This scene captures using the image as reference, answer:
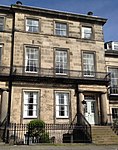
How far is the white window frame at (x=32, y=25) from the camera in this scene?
2116 centimetres

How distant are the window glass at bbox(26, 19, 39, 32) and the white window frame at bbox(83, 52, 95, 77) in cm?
528

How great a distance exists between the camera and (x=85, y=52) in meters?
21.9

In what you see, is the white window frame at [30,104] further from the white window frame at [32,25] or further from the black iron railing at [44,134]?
the white window frame at [32,25]

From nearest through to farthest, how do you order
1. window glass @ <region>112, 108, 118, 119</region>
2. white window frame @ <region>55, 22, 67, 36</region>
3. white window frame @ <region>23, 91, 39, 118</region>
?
white window frame @ <region>23, 91, 39, 118</region>
white window frame @ <region>55, 22, 67, 36</region>
window glass @ <region>112, 108, 118, 119</region>

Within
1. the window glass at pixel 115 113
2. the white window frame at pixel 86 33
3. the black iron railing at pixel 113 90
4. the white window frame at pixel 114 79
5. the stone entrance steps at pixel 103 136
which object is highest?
the white window frame at pixel 86 33

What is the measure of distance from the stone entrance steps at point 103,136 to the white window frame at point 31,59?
7328 millimetres

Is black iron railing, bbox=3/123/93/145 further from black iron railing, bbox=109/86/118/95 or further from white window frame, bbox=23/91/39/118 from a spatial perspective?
black iron railing, bbox=109/86/118/95

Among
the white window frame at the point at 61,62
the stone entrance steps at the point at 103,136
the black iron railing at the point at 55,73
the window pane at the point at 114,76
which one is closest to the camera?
the stone entrance steps at the point at 103,136

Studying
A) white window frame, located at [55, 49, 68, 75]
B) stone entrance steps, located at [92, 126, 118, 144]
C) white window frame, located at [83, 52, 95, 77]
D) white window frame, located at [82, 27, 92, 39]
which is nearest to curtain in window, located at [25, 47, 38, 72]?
white window frame, located at [55, 49, 68, 75]

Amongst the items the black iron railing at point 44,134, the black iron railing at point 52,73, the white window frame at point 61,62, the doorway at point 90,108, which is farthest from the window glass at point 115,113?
the white window frame at point 61,62

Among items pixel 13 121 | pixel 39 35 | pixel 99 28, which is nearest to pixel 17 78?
pixel 13 121

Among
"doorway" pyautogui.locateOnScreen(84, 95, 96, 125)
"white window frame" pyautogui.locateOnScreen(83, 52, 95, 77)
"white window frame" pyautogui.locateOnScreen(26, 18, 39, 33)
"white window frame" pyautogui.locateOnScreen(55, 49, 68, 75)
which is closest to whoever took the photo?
"doorway" pyautogui.locateOnScreen(84, 95, 96, 125)

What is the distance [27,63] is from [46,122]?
547 centimetres

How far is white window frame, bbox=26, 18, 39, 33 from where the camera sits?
21.2 m
